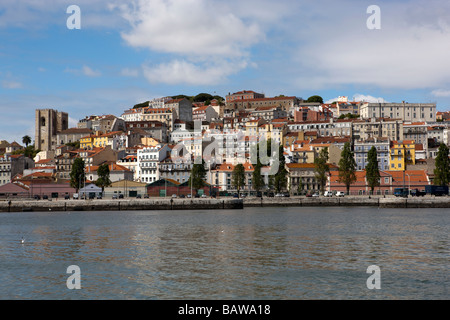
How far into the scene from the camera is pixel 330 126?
137m

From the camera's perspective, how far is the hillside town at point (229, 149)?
99.5 meters

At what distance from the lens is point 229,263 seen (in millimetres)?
25016

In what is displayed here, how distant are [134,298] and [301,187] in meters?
87.3

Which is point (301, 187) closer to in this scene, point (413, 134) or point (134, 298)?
point (413, 134)

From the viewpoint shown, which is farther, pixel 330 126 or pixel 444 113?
pixel 444 113

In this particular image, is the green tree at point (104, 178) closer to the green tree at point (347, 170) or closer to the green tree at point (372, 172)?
the green tree at point (347, 170)

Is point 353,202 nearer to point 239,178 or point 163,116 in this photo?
point 239,178

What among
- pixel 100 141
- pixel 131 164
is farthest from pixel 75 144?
pixel 131 164

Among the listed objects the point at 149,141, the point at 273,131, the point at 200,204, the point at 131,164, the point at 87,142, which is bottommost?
the point at 200,204

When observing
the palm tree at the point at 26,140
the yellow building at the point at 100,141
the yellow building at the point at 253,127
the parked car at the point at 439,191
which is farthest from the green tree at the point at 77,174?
the palm tree at the point at 26,140

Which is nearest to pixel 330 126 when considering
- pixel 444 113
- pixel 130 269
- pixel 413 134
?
pixel 413 134

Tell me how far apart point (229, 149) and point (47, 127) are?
75752 mm

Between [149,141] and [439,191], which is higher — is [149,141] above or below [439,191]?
above

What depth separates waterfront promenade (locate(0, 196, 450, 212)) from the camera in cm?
7588
